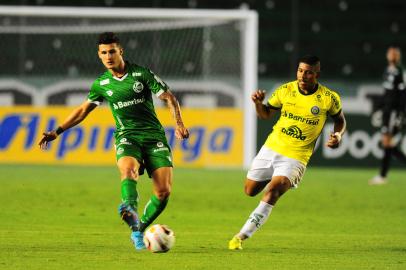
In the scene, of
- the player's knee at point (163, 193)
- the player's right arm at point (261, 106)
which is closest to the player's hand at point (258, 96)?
the player's right arm at point (261, 106)

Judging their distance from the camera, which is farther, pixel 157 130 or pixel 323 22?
pixel 323 22

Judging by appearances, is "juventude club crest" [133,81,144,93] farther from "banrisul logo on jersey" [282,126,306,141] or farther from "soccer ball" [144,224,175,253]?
"banrisul logo on jersey" [282,126,306,141]

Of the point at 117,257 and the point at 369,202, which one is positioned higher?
the point at 117,257

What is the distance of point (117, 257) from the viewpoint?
816cm

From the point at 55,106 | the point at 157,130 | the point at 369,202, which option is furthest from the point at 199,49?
the point at 157,130

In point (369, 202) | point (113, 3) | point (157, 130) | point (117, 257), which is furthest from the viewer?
point (113, 3)

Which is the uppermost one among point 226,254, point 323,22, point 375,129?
point 226,254

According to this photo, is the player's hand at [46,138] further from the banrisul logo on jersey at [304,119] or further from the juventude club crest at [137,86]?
the banrisul logo on jersey at [304,119]

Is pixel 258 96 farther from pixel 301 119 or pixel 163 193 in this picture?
pixel 163 193

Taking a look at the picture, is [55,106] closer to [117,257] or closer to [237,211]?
[237,211]

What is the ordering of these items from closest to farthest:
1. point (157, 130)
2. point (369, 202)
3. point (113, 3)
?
point (157, 130), point (369, 202), point (113, 3)

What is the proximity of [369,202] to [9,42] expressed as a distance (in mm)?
9305

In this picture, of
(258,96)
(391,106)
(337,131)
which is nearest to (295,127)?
(337,131)

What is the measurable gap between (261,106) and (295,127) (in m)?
0.49
